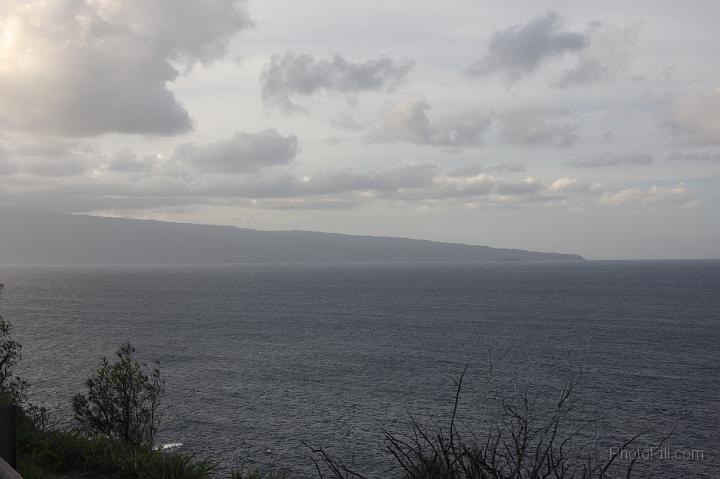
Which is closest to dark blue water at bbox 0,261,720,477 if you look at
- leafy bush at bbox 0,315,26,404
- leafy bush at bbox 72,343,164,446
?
leafy bush at bbox 72,343,164,446

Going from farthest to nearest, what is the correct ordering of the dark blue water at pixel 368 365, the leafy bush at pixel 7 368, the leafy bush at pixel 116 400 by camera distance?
the dark blue water at pixel 368 365 < the leafy bush at pixel 116 400 < the leafy bush at pixel 7 368

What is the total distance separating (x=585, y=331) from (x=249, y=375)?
232ft

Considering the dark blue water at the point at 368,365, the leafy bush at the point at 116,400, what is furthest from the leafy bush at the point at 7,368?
the dark blue water at the point at 368,365

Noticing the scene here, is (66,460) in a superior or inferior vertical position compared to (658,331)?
superior

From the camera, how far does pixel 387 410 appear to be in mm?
57250

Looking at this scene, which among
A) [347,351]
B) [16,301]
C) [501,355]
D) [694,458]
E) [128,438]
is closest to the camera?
[128,438]

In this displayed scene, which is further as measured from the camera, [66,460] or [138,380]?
[138,380]

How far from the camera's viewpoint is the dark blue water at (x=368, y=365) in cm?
5062

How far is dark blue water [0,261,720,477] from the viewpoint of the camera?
166 feet

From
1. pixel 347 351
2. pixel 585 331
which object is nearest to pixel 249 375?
pixel 347 351

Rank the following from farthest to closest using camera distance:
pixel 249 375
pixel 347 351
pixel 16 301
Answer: pixel 16 301
pixel 347 351
pixel 249 375

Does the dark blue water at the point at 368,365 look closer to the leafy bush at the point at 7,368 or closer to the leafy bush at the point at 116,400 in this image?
the leafy bush at the point at 116,400

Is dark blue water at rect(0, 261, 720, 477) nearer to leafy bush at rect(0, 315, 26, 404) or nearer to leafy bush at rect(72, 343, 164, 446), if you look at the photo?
leafy bush at rect(72, 343, 164, 446)

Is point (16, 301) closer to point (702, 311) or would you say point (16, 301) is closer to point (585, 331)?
point (585, 331)
